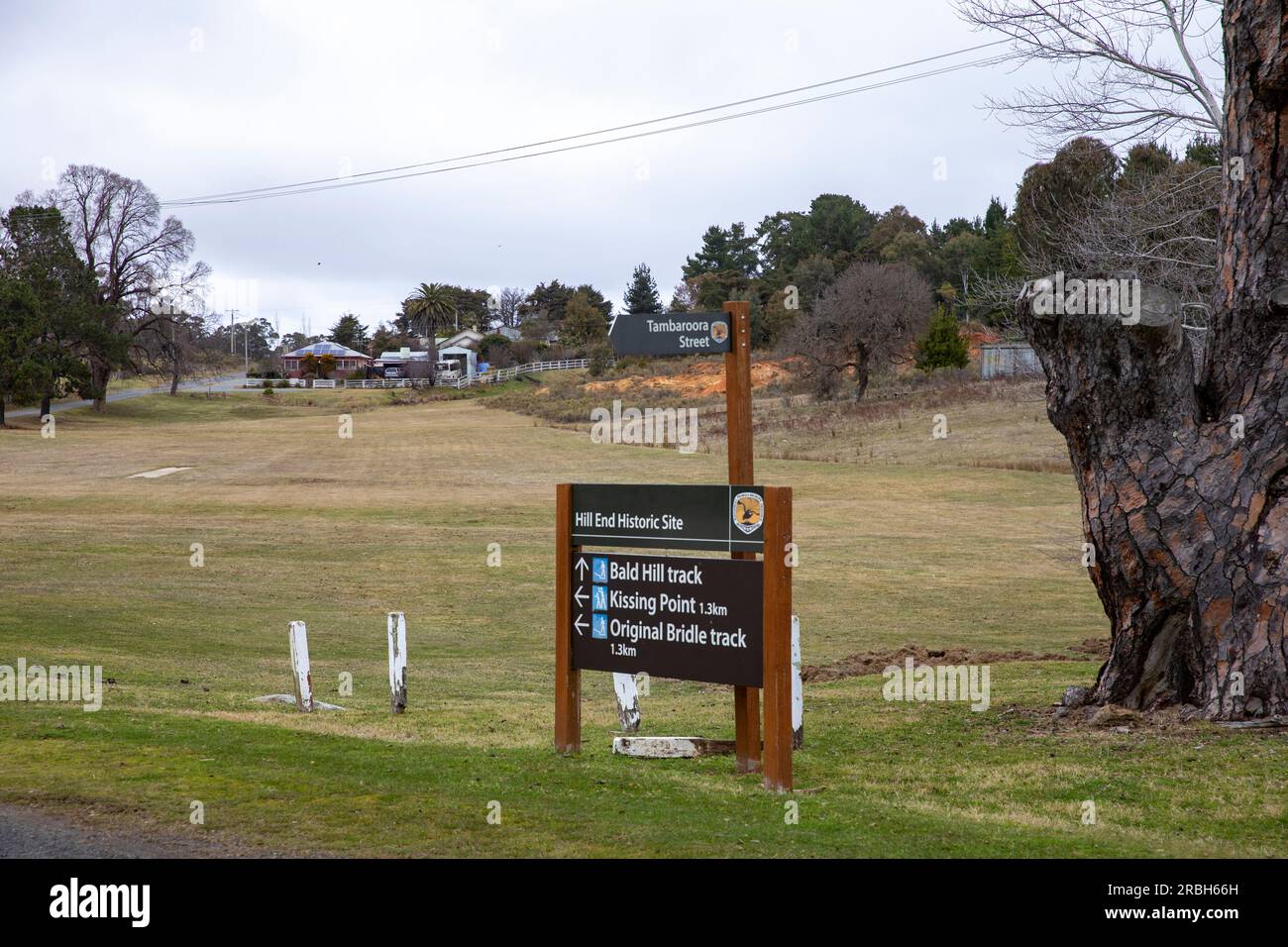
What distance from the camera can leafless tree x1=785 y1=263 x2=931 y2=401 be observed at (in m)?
72.5

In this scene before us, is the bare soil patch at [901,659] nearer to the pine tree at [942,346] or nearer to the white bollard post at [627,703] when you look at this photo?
the white bollard post at [627,703]

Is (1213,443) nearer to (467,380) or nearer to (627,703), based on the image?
(627,703)

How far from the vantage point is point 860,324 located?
72250 mm

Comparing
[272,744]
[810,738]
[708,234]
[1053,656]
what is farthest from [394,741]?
[708,234]

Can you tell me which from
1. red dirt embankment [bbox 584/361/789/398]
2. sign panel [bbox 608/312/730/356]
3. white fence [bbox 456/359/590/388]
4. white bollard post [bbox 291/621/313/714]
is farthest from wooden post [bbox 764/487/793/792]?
white fence [bbox 456/359/590/388]

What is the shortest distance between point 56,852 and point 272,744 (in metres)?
2.80

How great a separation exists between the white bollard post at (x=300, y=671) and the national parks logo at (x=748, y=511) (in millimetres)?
5539

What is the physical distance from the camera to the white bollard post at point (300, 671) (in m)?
12.0

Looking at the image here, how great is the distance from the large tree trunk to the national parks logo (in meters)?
3.35

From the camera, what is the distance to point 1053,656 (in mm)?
17156

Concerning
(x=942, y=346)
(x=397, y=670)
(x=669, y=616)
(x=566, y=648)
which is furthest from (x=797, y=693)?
(x=942, y=346)

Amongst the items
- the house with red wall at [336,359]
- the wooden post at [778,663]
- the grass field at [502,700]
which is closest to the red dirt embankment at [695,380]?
the grass field at [502,700]

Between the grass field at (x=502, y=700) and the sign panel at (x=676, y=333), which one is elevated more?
the sign panel at (x=676, y=333)
